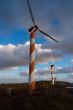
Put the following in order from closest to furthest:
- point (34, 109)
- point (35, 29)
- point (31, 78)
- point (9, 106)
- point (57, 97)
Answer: point (34, 109) → point (9, 106) → point (57, 97) → point (31, 78) → point (35, 29)

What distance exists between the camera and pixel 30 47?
3297 centimetres

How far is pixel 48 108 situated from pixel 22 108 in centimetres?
211

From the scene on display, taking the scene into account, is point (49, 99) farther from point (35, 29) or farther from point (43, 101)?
point (35, 29)

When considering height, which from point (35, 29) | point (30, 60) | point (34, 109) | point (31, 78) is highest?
point (35, 29)

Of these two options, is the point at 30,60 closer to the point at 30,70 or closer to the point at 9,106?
the point at 30,70

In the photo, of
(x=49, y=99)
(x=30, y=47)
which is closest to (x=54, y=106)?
(x=49, y=99)

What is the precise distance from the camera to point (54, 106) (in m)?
22.4

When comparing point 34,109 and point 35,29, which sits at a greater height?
point 35,29

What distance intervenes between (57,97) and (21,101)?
3439 mm

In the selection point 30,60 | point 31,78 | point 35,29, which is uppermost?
point 35,29

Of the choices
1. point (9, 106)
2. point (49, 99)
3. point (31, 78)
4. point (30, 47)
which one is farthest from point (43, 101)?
point (30, 47)

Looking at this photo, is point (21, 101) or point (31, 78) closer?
point (21, 101)

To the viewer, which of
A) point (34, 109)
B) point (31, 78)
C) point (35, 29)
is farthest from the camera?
point (35, 29)

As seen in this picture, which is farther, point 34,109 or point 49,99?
point 49,99
